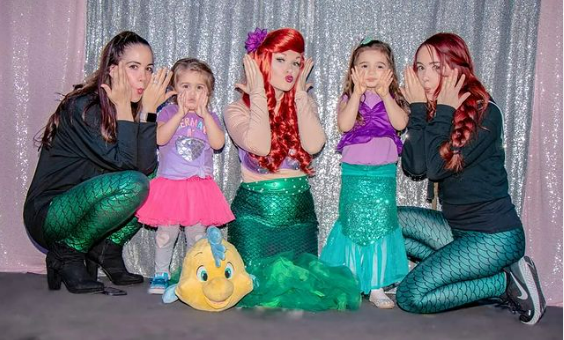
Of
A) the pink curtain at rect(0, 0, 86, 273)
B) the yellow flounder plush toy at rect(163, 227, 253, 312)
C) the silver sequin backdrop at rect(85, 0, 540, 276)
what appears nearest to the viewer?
the yellow flounder plush toy at rect(163, 227, 253, 312)

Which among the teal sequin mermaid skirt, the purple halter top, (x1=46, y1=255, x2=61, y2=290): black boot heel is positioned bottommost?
(x1=46, y1=255, x2=61, y2=290): black boot heel

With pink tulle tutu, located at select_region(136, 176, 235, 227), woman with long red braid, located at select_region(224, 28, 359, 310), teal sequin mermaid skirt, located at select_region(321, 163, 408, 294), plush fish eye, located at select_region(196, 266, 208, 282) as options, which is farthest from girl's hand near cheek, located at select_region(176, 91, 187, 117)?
teal sequin mermaid skirt, located at select_region(321, 163, 408, 294)

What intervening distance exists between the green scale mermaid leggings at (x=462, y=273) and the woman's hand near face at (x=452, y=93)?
2.03 feet

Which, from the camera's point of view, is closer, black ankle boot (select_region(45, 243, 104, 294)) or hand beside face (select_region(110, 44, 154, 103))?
black ankle boot (select_region(45, 243, 104, 294))

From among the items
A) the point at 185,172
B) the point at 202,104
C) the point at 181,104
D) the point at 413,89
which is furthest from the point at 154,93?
the point at 413,89

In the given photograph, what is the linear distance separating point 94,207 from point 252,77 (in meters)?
0.99

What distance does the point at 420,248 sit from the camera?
349 centimetres

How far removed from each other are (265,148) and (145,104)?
0.63 meters

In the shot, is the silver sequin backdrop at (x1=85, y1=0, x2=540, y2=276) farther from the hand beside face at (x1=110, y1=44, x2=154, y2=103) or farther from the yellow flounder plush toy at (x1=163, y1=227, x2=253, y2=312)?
the yellow flounder plush toy at (x1=163, y1=227, x2=253, y2=312)

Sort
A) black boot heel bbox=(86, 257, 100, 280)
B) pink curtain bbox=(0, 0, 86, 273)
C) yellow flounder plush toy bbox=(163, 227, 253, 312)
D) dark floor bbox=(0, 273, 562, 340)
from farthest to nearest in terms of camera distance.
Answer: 1. pink curtain bbox=(0, 0, 86, 273)
2. black boot heel bbox=(86, 257, 100, 280)
3. yellow flounder plush toy bbox=(163, 227, 253, 312)
4. dark floor bbox=(0, 273, 562, 340)

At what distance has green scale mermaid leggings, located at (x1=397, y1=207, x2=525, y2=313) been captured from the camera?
3102 mm

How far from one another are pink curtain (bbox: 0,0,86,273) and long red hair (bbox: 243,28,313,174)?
1144mm

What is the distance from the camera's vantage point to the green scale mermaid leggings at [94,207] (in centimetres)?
318

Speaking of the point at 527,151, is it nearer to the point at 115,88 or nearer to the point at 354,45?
the point at 354,45
